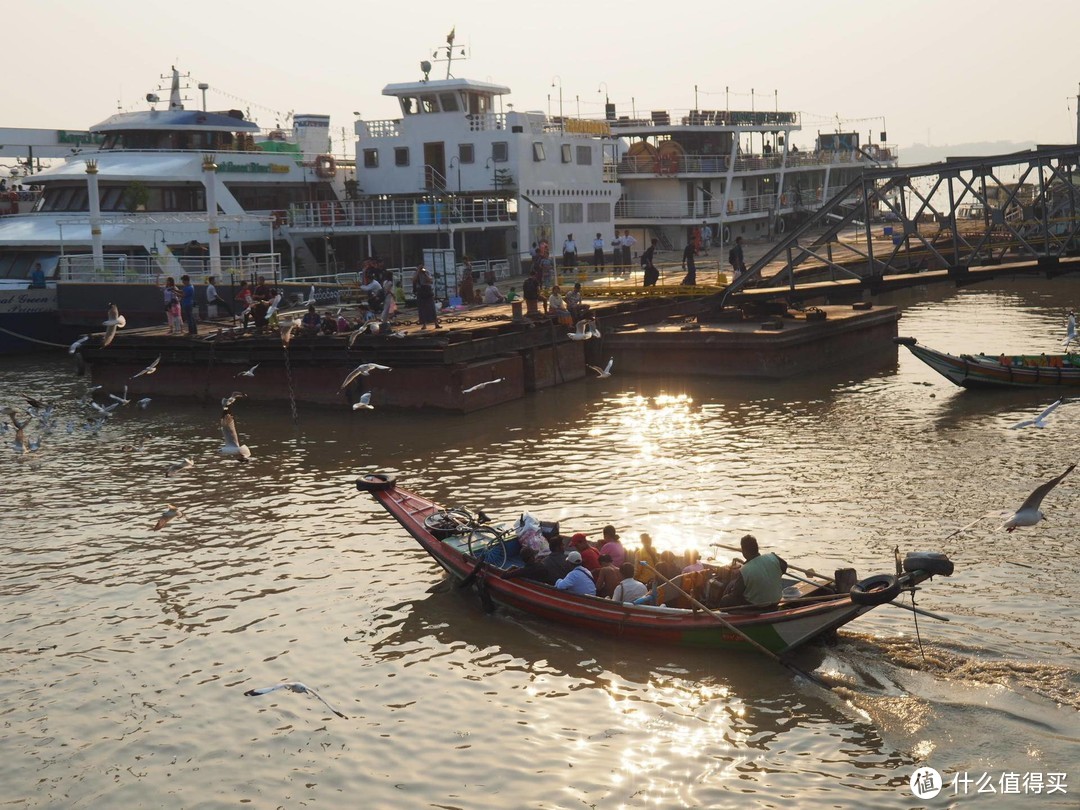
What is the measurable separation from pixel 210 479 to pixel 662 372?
1484 centimetres

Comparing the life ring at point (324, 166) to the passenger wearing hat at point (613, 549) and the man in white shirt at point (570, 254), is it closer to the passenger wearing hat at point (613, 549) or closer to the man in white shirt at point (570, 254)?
the man in white shirt at point (570, 254)

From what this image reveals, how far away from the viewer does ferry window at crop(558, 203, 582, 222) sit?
53156 millimetres

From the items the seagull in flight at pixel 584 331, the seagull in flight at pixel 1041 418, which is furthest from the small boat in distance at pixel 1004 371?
the seagull in flight at pixel 584 331

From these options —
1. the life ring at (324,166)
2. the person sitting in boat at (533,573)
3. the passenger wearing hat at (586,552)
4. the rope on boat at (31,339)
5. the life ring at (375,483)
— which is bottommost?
the person sitting in boat at (533,573)

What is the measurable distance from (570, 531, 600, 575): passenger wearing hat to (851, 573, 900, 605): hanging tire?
3.75 metres

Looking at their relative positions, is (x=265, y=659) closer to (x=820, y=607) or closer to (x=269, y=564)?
(x=269, y=564)

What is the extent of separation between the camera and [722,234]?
2581 inches

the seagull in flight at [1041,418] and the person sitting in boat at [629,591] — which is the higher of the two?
the seagull in flight at [1041,418]

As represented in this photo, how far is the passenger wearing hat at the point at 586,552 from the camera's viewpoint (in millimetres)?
16016

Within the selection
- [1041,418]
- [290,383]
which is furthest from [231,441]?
[1041,418]

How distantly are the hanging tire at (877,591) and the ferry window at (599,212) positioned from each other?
43.7 meters

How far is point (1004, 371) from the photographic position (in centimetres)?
2977

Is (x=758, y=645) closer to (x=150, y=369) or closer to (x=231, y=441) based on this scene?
(x=231, y=441)

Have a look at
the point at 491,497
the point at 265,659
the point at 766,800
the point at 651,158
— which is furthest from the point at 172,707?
the point at 651,158
